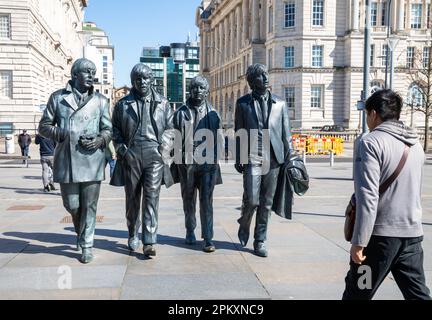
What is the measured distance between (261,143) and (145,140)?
4.43ft

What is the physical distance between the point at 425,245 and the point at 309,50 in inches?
1887

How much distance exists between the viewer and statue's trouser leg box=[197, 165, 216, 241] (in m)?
6.01

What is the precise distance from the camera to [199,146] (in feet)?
19.3

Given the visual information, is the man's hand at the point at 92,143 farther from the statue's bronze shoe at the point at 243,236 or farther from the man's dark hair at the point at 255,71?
the statue's bronze shoe at the point at 243,236

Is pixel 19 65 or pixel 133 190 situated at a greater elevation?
pixel 19 65

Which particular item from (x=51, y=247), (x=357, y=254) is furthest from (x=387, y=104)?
(x=51, y=247)

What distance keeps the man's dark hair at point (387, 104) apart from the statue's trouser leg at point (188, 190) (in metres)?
3.17

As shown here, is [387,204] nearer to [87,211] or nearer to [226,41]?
[87,211]

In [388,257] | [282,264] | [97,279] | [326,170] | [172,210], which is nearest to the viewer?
[388,257]

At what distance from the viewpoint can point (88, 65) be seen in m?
5.43

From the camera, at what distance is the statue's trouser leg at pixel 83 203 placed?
5445 millimetres

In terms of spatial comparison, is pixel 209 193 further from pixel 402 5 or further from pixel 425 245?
pixel 402 5

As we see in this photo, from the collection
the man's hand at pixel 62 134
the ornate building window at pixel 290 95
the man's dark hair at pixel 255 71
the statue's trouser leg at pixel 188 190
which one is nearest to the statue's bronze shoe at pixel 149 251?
the statue's trouser leg at pixel 188 190
